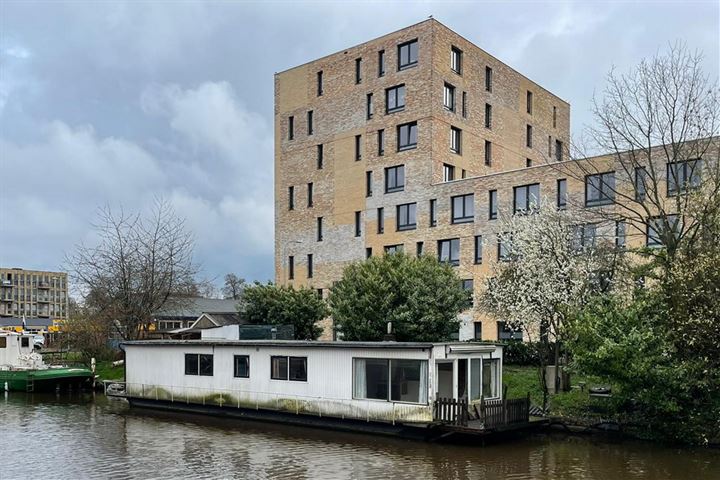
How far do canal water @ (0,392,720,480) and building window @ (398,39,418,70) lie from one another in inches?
1152

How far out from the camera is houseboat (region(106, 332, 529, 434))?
2322 centimetres

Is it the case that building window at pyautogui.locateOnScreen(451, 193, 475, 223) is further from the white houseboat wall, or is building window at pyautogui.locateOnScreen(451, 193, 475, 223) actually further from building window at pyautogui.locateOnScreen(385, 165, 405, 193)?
the white houseboat wall

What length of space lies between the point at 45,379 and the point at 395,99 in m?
28.6

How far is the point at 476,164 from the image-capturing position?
50.3 metres

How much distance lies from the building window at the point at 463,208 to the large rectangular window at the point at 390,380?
71.9ft

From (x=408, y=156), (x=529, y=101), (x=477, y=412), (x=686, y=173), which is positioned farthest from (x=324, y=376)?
(x=529, y=101)

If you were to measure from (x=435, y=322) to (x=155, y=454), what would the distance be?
53.2 ft

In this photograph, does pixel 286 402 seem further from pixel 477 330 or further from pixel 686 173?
pixel 477 330

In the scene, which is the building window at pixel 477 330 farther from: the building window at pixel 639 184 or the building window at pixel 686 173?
the building window at pixel 686 173

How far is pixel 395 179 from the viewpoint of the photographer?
49281 millimetres

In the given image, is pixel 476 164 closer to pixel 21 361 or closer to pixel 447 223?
pixel 447 223

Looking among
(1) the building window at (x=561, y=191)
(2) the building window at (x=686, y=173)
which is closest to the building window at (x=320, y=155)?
(1) the building window at (x=561, y=191)

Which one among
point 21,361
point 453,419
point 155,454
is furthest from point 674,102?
point 21,361

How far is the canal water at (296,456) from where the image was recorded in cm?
1905
